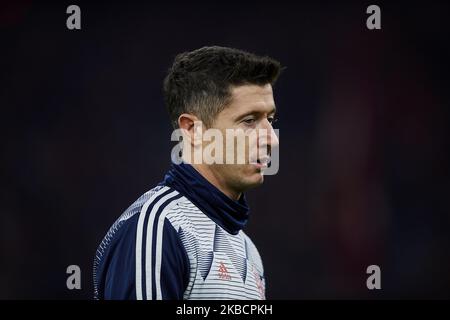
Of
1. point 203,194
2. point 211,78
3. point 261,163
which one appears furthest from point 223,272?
point 211,78

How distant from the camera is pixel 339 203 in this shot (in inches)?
254

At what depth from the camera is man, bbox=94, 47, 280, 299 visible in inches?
91.9

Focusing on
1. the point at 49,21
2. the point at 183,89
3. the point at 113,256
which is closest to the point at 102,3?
the point at 49,21

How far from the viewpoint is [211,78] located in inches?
106

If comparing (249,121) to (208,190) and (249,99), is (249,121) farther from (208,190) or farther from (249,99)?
(208,190)

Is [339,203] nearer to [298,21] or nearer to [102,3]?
[298,21]

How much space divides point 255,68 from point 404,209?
418 cm

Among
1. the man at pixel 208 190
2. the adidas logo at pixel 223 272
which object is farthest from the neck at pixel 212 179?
the adidas logo at pixel 223 272

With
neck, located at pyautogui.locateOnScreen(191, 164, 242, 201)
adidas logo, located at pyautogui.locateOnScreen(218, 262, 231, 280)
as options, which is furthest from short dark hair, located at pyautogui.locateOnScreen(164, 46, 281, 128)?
adidas logo, located at pyautogui.locateOnScreen(218, 262, 231, 280)

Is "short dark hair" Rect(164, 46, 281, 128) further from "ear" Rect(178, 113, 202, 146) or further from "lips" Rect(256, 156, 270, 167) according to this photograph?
"lips" Rect(256, 156, 270, 167)

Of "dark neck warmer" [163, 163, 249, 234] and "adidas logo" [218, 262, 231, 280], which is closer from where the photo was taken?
"adidas logo" [218, 262, 231, 280]

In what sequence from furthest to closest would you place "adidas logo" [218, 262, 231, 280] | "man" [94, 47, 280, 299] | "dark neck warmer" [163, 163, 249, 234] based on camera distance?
"dark neck warmer" [163, 163, 249, 234] < "adidas logo" [218, 262, 231, 280] < "man" [94, 47, 280, 299]

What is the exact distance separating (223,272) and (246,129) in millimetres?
498

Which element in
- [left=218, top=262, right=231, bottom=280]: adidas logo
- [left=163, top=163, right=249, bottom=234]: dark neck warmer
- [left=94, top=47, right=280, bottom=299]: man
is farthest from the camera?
[left=163, top=163, right=249, bottom=234]: dark neck warmer
